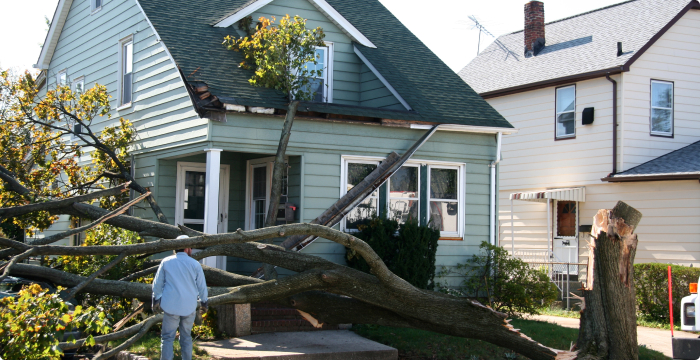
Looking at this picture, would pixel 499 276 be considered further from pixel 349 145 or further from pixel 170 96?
pixel 170 96

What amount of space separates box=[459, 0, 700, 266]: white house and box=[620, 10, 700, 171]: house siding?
3cm

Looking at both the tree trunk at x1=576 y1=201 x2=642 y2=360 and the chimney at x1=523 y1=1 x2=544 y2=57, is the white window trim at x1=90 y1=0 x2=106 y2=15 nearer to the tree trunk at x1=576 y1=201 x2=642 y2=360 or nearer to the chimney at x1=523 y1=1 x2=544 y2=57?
the chimney at x1=523 y1=1 x2=544 y2=57

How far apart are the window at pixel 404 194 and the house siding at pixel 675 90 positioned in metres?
6.62

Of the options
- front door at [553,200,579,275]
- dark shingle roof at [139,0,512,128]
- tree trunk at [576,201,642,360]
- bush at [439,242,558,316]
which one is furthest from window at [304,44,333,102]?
front door at [553,200,579,275]

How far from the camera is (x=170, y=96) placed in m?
13.0

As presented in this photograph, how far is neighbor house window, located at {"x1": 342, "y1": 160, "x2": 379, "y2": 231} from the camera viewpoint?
1298 cm

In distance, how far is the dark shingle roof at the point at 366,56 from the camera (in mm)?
12359

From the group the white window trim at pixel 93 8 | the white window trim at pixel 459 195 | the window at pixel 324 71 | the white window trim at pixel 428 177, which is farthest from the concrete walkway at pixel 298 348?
the white window trim at pixel 93 8

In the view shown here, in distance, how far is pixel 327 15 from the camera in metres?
14.8

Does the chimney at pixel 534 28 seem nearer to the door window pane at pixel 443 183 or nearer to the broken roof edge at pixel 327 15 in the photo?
the broken roof edge at pixel 327 15

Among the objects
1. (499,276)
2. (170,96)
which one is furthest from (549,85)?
(170,96)

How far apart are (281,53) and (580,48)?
35.5 ft

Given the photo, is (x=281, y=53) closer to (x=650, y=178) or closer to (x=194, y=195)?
(x=194, y=195)

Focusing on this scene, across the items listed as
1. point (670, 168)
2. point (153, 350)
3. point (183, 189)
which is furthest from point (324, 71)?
point (670, 168)
